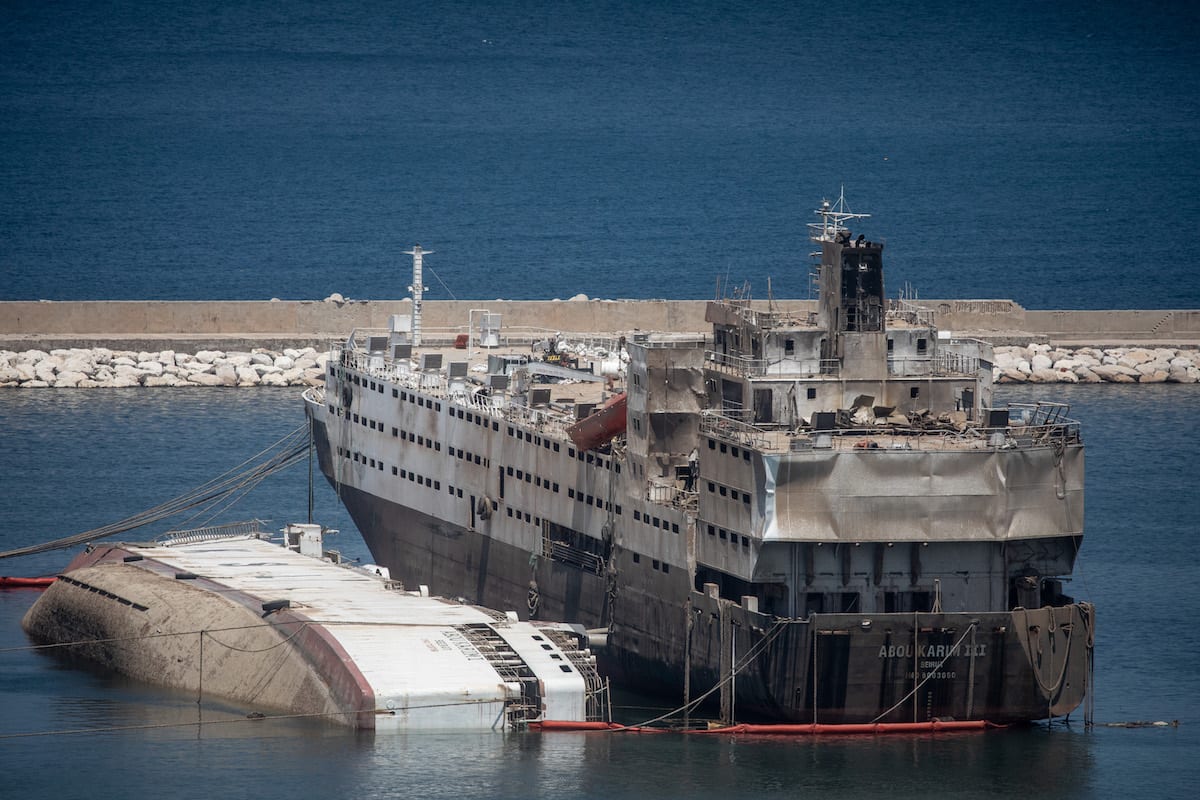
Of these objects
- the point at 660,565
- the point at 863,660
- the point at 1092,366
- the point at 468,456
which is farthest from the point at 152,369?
the point at 863,660

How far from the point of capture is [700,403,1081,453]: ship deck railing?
45.1 metres

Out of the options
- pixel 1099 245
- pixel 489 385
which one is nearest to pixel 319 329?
pixel 489 385

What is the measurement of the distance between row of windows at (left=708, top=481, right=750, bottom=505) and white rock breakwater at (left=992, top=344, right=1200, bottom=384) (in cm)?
4595

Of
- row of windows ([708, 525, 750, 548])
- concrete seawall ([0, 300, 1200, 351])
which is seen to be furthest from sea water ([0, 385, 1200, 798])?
concrete seawall ([0, 300, 1200, 351])

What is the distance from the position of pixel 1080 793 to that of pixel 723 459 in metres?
9.44

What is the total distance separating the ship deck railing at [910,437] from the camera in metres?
45.1

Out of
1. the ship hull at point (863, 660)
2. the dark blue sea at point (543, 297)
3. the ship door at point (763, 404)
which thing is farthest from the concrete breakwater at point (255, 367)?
the ship hull at point (863, 660)

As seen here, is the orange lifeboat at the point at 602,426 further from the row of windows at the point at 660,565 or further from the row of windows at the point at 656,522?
the row of windows at the point at 660,565

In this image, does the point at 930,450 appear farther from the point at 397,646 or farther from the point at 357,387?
the point at 357,387

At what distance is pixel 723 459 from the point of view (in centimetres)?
4638

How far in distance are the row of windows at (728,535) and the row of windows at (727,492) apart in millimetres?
689

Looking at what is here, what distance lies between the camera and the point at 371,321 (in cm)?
9462

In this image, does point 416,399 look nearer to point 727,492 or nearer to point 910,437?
point 727,492

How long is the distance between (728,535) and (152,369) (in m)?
49.9
